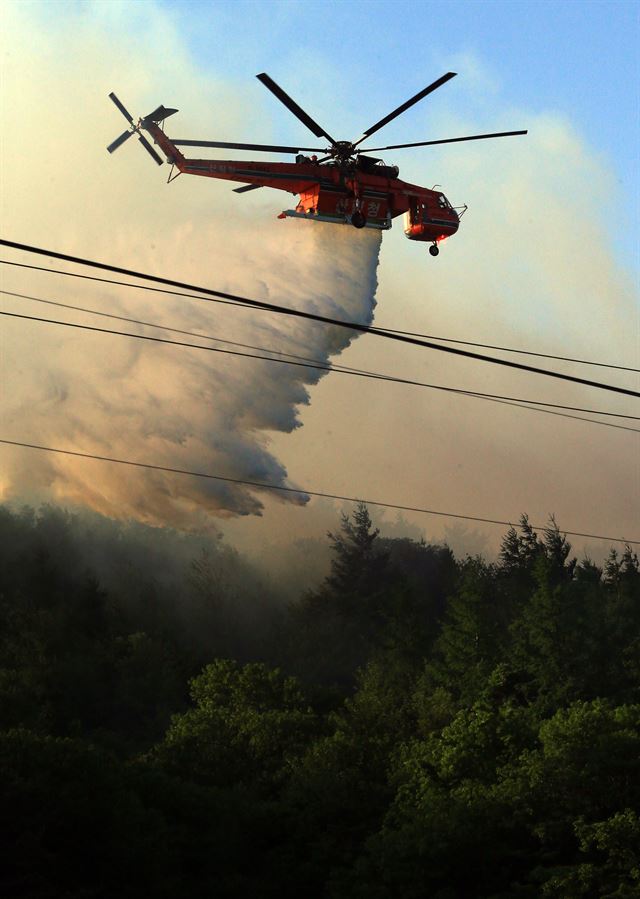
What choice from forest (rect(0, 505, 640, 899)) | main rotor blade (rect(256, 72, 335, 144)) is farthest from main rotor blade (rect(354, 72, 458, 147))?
forest (rect(0, 505, 640, 899))

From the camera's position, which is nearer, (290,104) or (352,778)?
(290,104)

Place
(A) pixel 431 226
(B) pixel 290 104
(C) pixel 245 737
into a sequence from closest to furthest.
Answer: (B) pixel 290 104
(A) pixel 431 226
(C) pixel 245 737

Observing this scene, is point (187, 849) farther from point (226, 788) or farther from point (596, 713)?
point (596, 713)

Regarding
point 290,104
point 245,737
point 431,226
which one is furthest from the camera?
point 245,737

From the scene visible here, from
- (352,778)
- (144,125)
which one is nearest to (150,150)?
(144,125)

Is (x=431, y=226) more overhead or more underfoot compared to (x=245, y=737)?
more overhead

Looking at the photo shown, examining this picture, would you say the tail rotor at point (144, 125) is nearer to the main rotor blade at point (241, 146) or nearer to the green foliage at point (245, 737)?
the main rotor blade at point (241, 146)

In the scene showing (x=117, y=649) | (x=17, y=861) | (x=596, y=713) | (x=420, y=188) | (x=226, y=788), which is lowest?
(x=17, y=861)

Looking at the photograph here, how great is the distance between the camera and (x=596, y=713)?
50.7 metres

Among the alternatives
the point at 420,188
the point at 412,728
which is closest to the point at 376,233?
the point at 420,188

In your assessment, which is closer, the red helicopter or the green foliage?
the red helicopter

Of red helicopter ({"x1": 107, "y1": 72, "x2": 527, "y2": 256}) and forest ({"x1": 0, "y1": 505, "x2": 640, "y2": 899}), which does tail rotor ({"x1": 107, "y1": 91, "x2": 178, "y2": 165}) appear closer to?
red helicopter ({"x1": 107, "y1": 72, "x2": 527, "y2": 256})

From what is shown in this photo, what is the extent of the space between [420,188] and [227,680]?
3280cm

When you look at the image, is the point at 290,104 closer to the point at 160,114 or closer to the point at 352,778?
the point at 160,114
